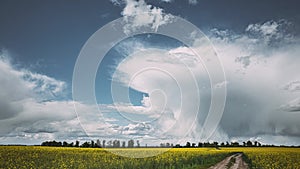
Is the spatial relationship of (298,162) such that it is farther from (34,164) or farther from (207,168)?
(34,164)

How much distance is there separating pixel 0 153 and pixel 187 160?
17.2 meters

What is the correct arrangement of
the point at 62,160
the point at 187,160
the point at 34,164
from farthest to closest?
1. the point at 187,160
2. the point at 62,160
3. the point at 34,164

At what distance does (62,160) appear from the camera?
22.2 meters

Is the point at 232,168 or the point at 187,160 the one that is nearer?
the point at 232,168

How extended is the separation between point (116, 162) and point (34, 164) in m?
5.92

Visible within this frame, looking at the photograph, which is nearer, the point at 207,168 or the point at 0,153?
the point at 0,153

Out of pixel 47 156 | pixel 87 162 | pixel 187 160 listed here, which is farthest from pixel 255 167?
pixel 47 156

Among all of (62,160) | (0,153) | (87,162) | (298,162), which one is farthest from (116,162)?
(298,162)

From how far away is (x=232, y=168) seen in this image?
2931 cm

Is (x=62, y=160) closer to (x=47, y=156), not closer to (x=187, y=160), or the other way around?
(x=47, y=156)

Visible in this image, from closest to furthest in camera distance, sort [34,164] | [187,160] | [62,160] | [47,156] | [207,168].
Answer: [34,164] < [62,160] < [47,156] < [207,168] < [187,160]

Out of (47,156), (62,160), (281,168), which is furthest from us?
(281,168)

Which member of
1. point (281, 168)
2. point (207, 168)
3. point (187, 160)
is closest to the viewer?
point (281, 168)

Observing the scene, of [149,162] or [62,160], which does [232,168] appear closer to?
[149,162]
